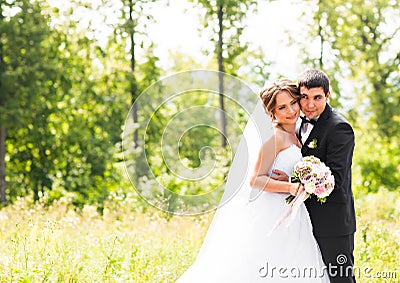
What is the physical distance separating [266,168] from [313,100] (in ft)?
1.81

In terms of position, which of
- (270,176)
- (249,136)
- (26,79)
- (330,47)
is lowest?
(270,176)

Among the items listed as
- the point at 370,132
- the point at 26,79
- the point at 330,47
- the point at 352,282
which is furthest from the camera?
the point at 370,132

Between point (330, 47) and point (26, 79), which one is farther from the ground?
point (330, 47)

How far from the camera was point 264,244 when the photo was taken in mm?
4199

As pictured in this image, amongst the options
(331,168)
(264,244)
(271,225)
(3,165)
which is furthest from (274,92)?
(3,165)

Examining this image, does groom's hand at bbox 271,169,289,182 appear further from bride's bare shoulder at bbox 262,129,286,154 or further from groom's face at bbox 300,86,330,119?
groom's face at bbox 300,86,330,119

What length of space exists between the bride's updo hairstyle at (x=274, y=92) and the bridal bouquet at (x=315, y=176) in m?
0.42

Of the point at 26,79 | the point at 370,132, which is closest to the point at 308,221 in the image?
the point at 26,79

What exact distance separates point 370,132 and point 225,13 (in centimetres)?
541

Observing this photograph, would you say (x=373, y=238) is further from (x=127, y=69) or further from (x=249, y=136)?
(x=127, y=69)

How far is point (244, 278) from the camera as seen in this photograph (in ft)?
13.7

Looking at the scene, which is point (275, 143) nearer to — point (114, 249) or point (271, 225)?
point (271, 225)

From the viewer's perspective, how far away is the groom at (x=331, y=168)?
3996mm

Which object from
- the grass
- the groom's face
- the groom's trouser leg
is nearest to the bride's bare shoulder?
the groom's face
